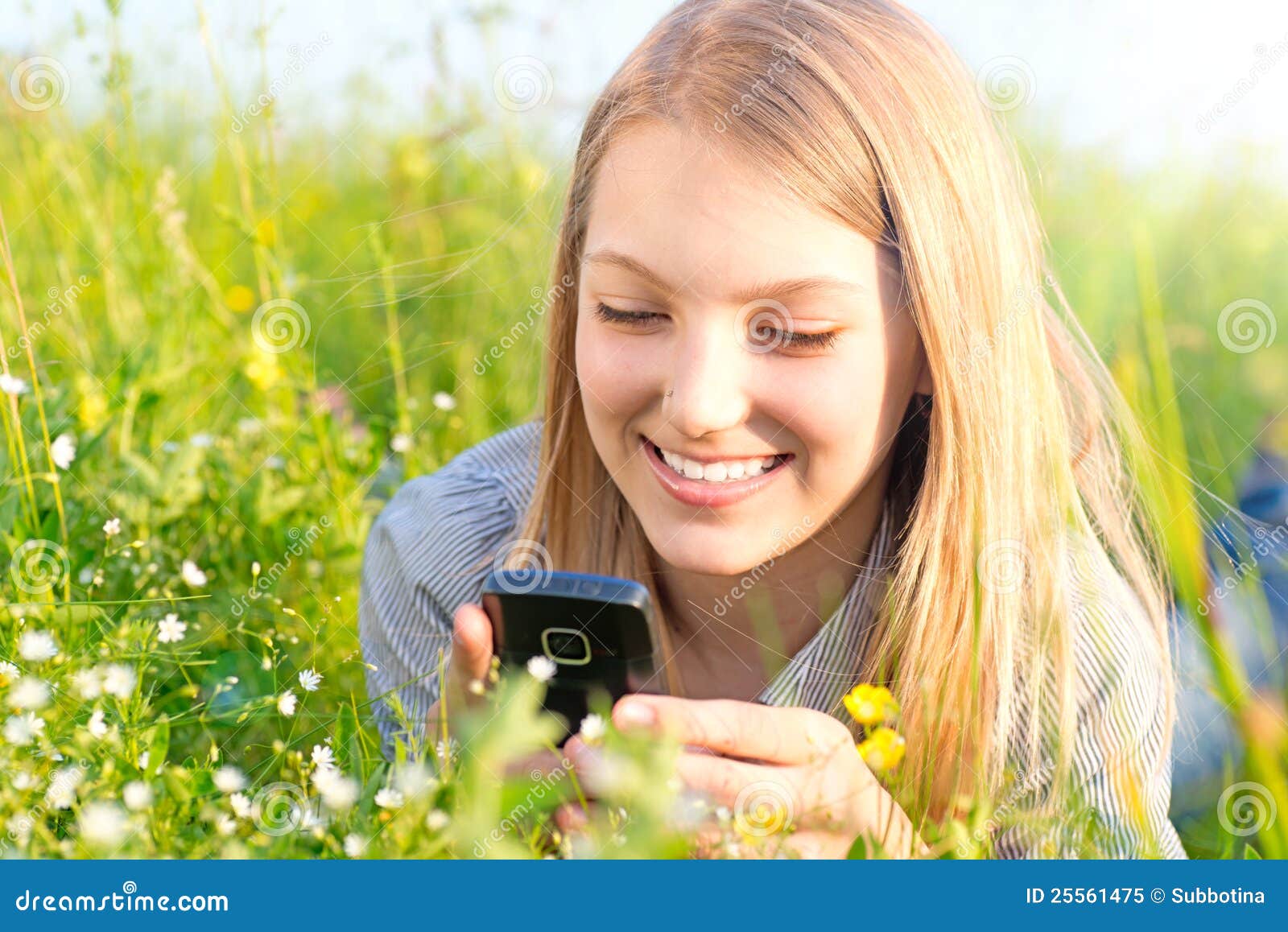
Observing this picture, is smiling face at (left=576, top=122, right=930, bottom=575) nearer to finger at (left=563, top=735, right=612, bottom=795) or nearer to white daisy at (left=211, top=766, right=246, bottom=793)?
finger at (left=563, top=735, right=612, bottom=795)

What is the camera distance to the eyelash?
1570 millimetres

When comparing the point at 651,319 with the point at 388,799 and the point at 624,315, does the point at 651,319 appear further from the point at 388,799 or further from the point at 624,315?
the point at 388,799

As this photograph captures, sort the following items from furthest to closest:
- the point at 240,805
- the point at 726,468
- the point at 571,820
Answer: the point at 726,468
the point at 571,820
the point at 240,805

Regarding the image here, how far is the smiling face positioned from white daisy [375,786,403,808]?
1.98 ft

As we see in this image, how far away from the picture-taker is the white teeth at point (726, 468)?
171 centimetres

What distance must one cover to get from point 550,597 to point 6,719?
23.8 inches

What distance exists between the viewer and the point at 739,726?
1.40m

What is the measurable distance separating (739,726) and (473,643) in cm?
35

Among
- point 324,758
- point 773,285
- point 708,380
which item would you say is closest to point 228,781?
point 324,758

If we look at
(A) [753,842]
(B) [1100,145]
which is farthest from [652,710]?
(B) [1100,145]

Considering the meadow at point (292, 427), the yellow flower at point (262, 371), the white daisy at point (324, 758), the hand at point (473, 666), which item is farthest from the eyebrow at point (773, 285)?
the yellow flower at point (262, 371)

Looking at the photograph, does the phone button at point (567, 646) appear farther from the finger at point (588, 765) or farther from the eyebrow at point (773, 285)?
the eyebrow at point (773, 285)

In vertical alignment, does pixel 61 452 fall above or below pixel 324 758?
above

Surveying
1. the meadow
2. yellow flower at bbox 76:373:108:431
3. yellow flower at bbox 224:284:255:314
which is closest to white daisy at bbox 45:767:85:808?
the meadow
